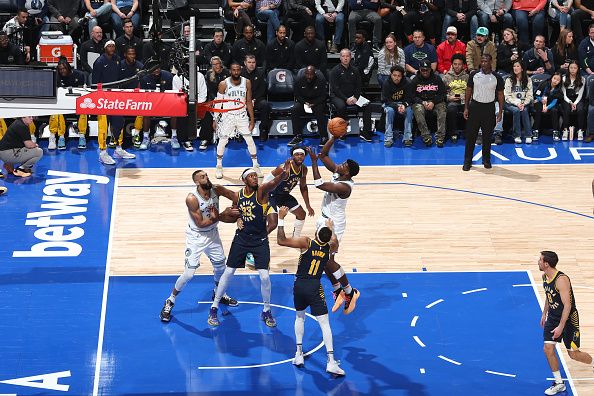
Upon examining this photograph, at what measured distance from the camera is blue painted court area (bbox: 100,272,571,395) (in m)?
15.6

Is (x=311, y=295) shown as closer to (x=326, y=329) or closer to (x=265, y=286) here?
(x=326, y=329)

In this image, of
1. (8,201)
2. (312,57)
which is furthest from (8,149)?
(312,57)

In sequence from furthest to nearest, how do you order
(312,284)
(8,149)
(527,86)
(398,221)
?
(527,86) < (8,149) < (398,221) < (312,284)

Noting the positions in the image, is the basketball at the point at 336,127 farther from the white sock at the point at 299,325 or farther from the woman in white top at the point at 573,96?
the woman in white top at the point at 573,96

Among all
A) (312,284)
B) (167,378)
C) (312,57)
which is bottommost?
(167,378)

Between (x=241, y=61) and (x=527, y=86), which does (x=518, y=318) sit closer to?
(x=527, y=86)

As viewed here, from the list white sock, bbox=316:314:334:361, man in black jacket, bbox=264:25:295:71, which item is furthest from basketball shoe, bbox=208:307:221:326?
man in black jacket, bbox=264:25:295:71

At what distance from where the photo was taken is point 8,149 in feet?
73.6

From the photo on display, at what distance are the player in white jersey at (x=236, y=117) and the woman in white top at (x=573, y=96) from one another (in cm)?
659

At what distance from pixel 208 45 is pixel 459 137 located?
5536 millimetres

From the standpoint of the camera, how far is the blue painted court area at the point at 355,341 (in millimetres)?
15594

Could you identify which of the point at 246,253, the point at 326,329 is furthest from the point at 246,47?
the point at 326,329

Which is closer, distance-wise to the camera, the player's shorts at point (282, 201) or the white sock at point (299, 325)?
the white sock at point (299, 325)

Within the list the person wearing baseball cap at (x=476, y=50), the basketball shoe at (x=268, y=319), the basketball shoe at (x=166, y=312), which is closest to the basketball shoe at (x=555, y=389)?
the basketball shoe at (x=268, y=319)
